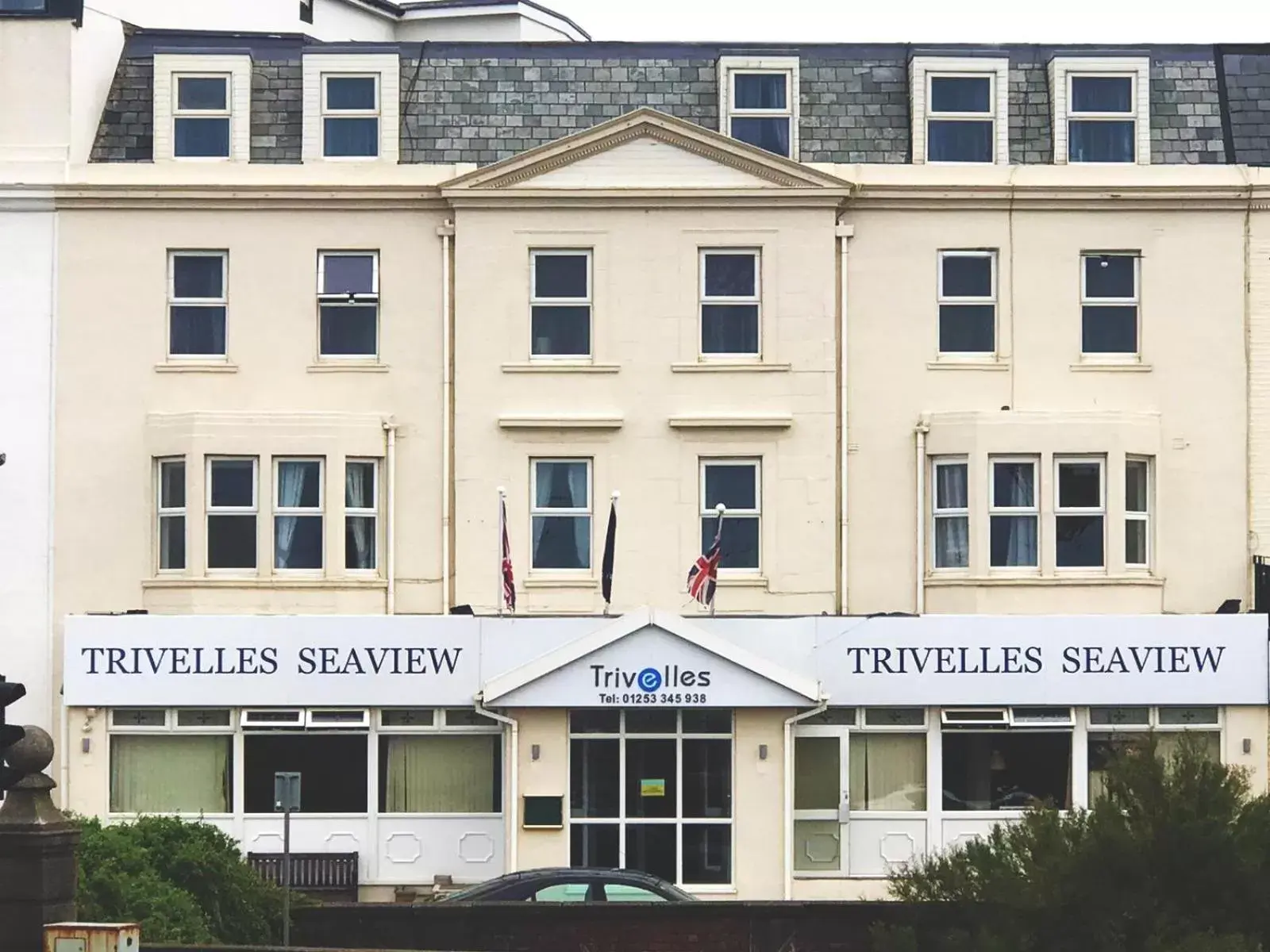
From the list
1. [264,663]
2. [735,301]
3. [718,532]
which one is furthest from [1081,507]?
[264,663]

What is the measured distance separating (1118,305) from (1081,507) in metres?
3.05

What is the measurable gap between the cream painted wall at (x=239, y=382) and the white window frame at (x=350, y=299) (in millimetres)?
112

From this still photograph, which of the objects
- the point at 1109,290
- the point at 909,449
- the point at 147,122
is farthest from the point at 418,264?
the point at 1109,290

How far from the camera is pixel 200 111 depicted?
38844mm

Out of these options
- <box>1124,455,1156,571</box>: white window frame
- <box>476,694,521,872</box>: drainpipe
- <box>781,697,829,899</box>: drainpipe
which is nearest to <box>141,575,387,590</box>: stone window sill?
<box>476,694,521,872</box>: drainpipe

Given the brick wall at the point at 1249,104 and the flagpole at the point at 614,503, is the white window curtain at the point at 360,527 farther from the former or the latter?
the brick wall at the point at 1249,104

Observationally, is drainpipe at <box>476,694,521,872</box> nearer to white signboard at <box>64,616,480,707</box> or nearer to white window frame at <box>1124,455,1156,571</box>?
white signboard at <box>64,616,480,707</box>

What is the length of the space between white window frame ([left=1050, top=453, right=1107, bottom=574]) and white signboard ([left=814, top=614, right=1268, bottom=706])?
95 cm

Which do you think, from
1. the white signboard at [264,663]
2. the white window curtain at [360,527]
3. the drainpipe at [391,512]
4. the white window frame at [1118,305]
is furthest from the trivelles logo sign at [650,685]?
the white window frame at [1118,305]

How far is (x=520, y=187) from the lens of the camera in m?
38.1

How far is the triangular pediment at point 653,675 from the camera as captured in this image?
119 feet

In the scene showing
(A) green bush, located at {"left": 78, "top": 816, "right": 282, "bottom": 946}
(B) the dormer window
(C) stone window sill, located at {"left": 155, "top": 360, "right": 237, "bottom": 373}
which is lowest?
(A) green bush, located at {"left": 78, "top": 816, "right": 282, "bottom": 946}

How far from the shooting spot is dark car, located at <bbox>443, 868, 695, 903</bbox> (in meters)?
30.5

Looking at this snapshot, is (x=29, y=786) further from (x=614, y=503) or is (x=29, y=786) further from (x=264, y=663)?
(x=614, y=503)
